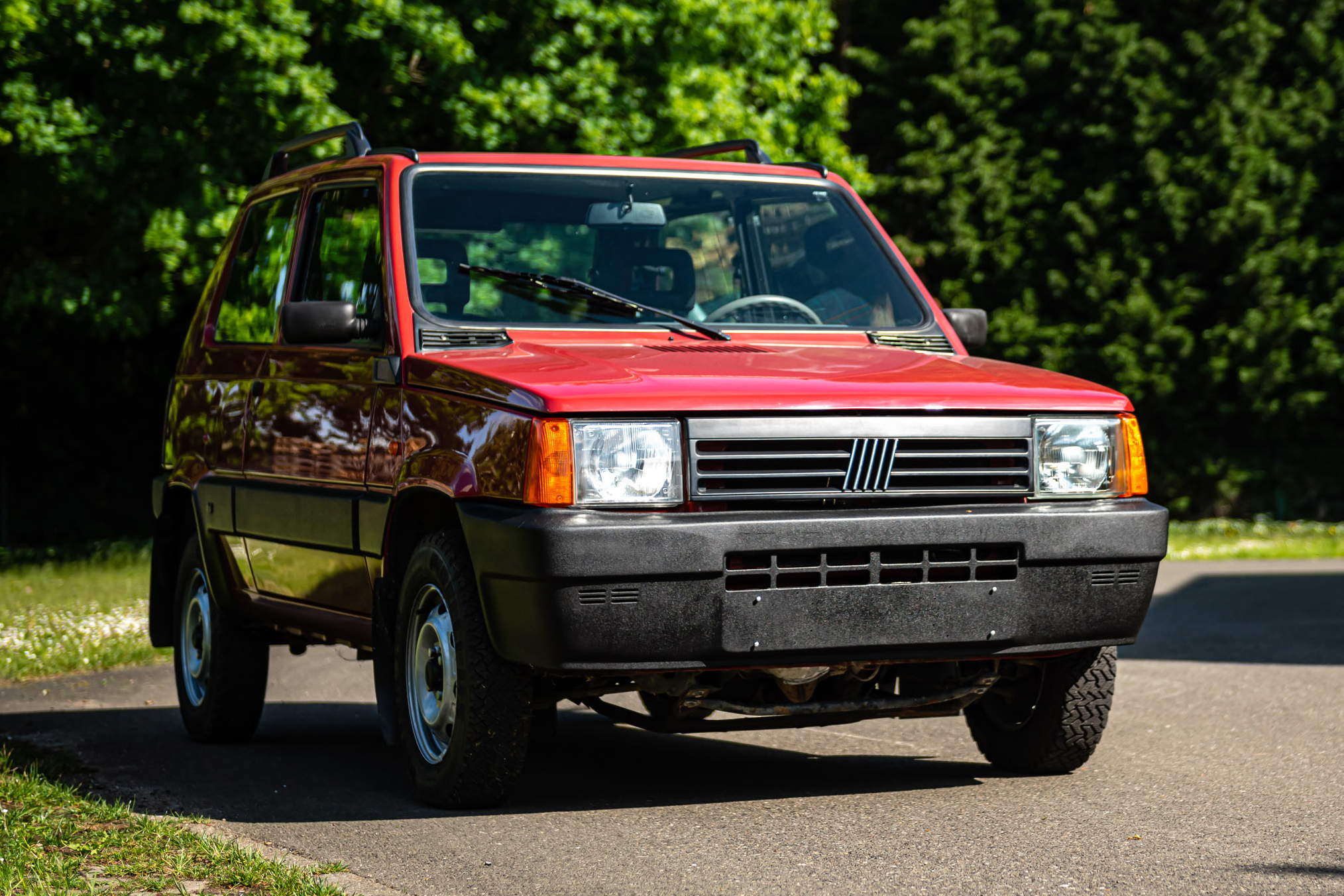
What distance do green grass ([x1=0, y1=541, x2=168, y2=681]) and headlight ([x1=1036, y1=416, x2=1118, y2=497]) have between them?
21.3 feet

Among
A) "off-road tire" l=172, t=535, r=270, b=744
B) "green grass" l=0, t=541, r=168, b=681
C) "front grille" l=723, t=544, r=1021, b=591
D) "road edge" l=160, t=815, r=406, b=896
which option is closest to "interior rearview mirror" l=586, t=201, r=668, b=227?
"front grille" l=723, t=544, r=1021, b=591

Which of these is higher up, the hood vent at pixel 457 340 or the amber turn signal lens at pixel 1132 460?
the hood vent at pixel 457 340

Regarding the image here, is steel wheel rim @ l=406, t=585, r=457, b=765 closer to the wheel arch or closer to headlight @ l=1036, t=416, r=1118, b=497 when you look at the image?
the wheel arch

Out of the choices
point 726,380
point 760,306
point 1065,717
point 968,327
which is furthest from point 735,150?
point 1065,717

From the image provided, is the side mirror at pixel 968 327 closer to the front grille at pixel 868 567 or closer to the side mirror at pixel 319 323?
the front grille at pixel 868 567

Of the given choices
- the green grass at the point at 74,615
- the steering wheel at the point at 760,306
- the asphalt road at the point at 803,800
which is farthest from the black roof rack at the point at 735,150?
the green grass at the point at 74,615

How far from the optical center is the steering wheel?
21.1 ft

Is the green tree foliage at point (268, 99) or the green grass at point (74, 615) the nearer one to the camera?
the green grass at point (74, 615)

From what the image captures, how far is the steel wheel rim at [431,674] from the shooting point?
5.46 m

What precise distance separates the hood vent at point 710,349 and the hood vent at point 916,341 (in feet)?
1.96

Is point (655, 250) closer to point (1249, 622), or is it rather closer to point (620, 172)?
point (620, 172)

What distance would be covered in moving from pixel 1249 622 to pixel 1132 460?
688cm

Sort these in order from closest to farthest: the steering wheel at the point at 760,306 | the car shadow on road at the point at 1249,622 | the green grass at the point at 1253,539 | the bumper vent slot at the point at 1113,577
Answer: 1. the bumper vent slot at the point at 1113,577
2. the steering wheel at the point at 760,306
3. the car shadow on road at the point at 1249,622
4. the green grass at the point at 1253,539

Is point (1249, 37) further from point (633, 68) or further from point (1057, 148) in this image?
point (633, 68)
